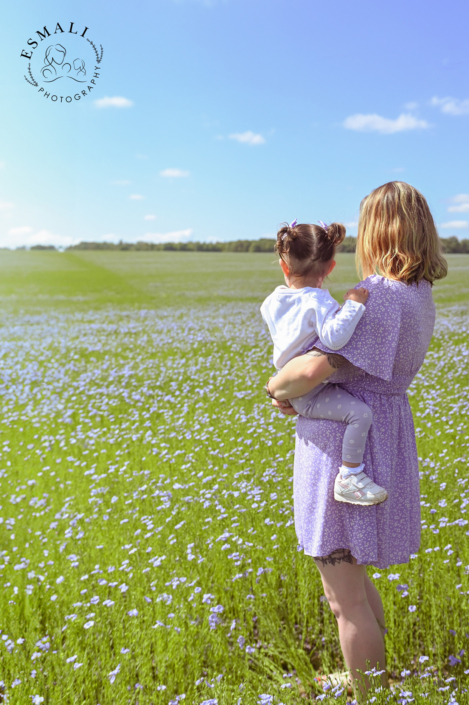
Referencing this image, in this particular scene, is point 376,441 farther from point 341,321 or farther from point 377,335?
point 341,321

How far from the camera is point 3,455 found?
8688mm

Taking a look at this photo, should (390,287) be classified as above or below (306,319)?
above

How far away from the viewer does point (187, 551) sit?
178 inches

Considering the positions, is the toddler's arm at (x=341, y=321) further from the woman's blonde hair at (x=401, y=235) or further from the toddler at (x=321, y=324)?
the woman's blonde hair at (x=401, y=235)

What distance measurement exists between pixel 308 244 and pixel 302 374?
0.64 metres

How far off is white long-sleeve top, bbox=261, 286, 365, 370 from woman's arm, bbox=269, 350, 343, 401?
0.25 feet

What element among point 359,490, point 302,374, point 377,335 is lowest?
point 359,490

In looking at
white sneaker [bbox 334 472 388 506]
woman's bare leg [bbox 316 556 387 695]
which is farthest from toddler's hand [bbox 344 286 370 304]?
woman's bare leg [bbox 316 556 387 695]

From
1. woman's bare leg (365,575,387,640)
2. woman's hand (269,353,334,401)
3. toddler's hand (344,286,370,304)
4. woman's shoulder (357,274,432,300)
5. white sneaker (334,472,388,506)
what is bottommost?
woman's bare leg (365,575,387,640)

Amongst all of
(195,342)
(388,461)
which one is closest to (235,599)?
(388,461)

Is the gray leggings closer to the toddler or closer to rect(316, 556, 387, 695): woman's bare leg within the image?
the toddler

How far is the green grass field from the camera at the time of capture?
3.45m

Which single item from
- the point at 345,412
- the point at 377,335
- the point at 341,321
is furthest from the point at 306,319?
the point at 345,412

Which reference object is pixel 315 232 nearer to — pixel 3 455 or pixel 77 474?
pixel 77 474
